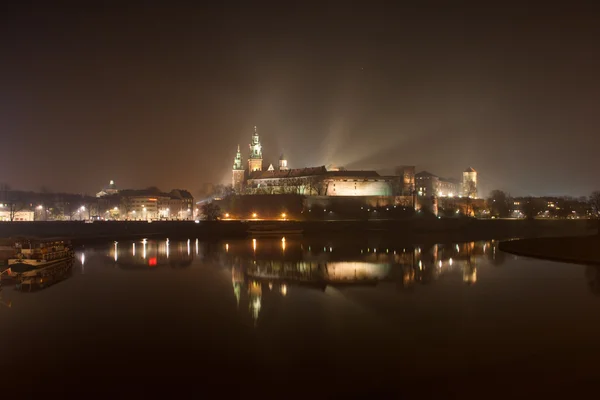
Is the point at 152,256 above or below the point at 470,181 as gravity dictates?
below

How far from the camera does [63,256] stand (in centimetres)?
2567

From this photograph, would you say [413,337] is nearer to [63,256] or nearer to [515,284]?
[515,284]

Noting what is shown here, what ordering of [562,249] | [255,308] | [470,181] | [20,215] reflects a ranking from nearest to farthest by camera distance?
1. [255,308]
2. [562,249]
3. [20,215]
4. [470,181]

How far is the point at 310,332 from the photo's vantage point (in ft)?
38.1

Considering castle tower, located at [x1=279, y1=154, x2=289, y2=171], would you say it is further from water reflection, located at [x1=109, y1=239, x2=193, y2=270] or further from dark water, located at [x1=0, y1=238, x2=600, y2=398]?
dark water, located at [x1=0, y1=238, x2=600, y2=398]

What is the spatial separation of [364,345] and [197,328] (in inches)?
160

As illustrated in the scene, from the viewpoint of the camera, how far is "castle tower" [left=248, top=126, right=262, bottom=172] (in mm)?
113438

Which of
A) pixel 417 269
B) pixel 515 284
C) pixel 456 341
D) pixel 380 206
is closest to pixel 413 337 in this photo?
pixel 456 341

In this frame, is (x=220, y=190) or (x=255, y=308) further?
(x=220, y=190)

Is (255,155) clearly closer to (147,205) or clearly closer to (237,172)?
(237,172)

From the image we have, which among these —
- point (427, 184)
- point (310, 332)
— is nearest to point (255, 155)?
point (427, 184)

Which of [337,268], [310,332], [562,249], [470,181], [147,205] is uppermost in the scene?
[470,181]

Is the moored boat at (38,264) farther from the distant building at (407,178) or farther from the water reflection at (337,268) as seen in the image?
the distant building at (407,178)

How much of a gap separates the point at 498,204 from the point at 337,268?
7848cm
